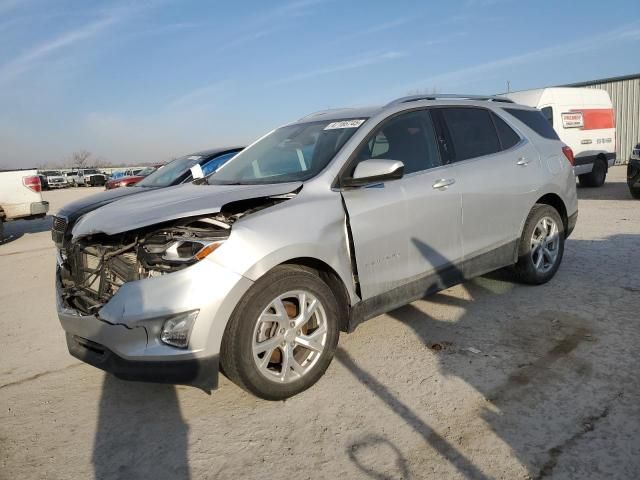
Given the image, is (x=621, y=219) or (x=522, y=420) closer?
(x=522, y=420)

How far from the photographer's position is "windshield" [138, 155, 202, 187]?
296 inches

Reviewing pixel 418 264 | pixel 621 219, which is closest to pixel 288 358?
Result: pixel 418 264

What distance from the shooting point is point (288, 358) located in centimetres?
291

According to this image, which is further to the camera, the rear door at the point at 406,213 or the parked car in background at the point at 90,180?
the parked car in background at the point at 90,180

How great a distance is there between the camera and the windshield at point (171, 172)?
7.53m

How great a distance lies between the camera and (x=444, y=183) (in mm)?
3719

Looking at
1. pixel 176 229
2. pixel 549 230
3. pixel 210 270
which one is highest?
pixel 176 229

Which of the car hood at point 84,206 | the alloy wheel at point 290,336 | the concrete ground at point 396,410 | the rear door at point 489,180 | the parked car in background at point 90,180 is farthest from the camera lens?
the parked car in background at point 90,180

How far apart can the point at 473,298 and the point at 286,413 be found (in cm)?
246

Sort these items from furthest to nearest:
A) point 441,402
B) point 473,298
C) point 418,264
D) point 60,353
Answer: point 473,298, point 60,353, point 418,264, point 441,402

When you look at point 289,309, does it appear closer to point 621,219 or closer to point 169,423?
point 169,423

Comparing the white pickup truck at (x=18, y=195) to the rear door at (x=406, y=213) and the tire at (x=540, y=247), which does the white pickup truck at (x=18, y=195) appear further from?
the tire at (x=540, y=247)

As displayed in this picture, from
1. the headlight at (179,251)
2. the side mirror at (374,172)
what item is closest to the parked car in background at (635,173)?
the side mirror at (374,172)

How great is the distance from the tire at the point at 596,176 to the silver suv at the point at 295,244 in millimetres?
10424
